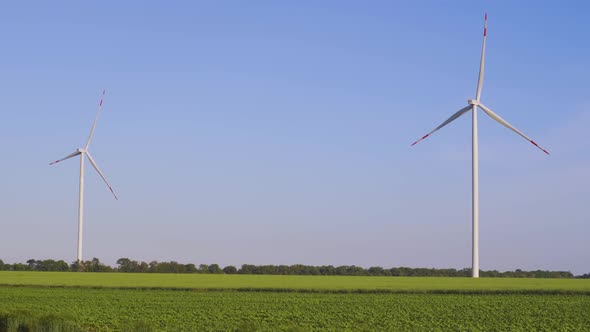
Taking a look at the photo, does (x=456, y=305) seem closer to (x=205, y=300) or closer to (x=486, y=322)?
(x=486, y=322)

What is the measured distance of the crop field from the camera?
108 feet

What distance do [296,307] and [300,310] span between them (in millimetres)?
1486

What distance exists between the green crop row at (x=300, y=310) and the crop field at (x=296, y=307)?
4cm

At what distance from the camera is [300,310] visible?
3897 centimetres

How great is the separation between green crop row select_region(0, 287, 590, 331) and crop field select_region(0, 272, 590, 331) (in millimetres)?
44

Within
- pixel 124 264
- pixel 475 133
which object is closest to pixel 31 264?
pixel 124 264

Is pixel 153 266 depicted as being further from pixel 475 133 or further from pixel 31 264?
pixel 475 133

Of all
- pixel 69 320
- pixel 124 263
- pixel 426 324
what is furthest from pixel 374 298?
pixel 124 263

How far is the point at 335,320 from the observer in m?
34.8

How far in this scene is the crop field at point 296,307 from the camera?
108ft

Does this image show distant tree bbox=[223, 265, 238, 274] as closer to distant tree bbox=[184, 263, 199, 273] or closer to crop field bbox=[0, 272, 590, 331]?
distant tree bbox=[184, 263, 199, 273]

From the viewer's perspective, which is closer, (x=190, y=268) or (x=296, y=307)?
(x=296, y=307)

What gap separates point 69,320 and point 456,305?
21488 millimetres

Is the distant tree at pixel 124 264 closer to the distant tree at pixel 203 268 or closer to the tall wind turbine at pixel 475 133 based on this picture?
the distant tree at pixel 203 268
